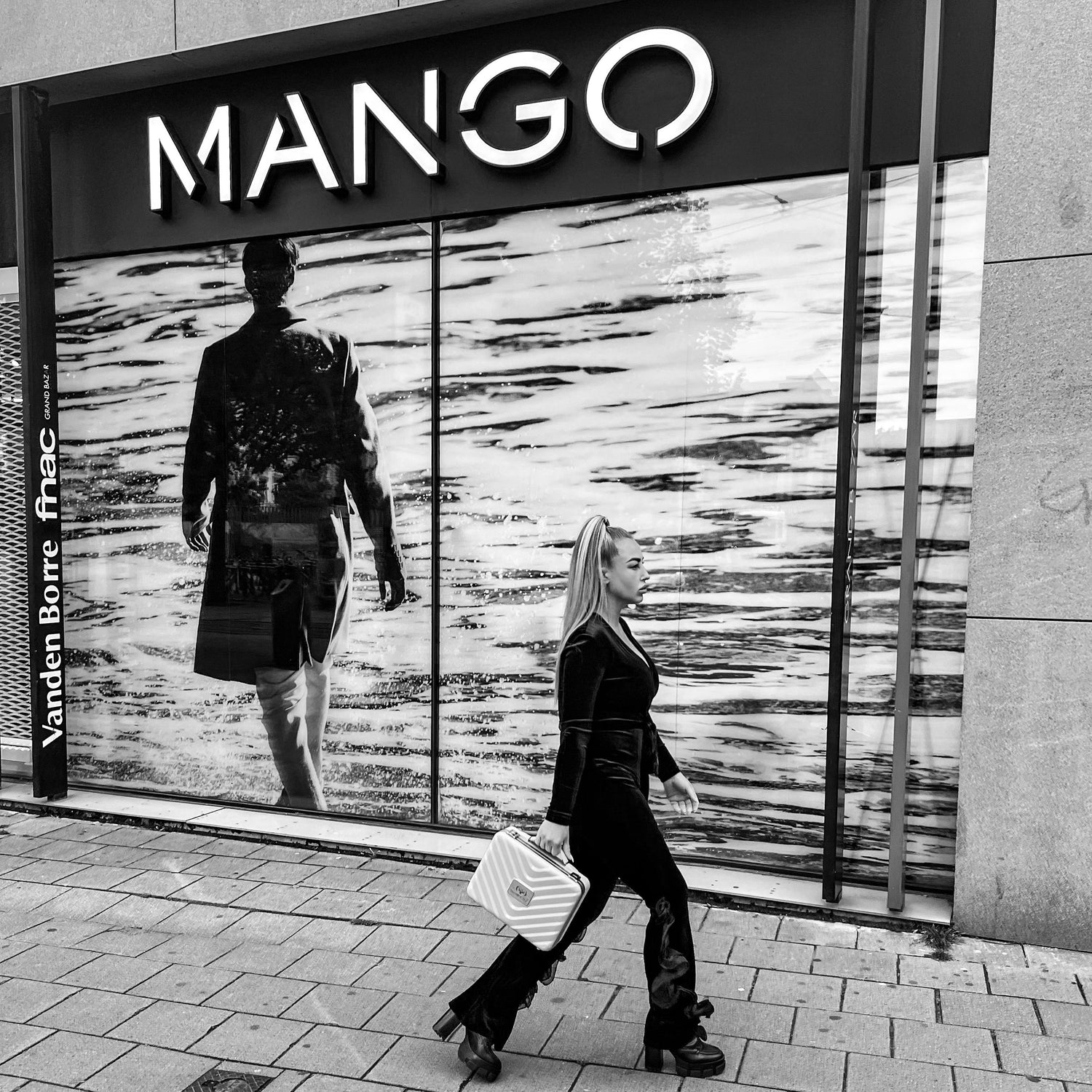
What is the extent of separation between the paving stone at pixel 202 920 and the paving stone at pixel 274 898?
0.29 feet

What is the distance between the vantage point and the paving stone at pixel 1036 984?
13.5 ft

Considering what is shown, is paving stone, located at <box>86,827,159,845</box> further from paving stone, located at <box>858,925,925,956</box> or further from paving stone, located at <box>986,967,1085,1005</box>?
paving stone, located at <box>986,967,1085,1005</box>

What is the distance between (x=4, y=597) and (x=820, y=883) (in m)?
5.68

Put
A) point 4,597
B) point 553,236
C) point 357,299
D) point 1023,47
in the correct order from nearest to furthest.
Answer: point 1023,47 → point 553,236 → point 357,299 → point 4,597

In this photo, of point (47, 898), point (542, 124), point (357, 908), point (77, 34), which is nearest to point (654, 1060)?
point (357, 908)

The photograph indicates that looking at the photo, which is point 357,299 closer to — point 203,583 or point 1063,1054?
point 203,583

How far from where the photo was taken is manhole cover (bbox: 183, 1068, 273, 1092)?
3.46 meters

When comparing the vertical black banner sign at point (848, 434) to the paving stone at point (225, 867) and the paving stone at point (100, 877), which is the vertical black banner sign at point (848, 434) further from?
the paving stone at point (100, 877)

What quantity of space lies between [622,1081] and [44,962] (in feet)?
8.34

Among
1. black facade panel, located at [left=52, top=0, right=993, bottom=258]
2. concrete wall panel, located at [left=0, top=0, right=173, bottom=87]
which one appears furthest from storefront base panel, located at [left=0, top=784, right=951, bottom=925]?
concrete wall panel, located at [left=0, top=0, right=173, bottom=87]

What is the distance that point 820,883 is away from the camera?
5270 mm

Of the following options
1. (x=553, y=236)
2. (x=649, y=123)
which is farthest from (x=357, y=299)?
Answer: (x=649, y=123)

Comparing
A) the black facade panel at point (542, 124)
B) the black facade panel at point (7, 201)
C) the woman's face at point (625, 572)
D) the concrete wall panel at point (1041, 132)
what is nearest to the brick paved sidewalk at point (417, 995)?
the woman's face at point (625, 572)

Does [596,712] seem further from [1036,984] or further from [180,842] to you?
[180,842]
